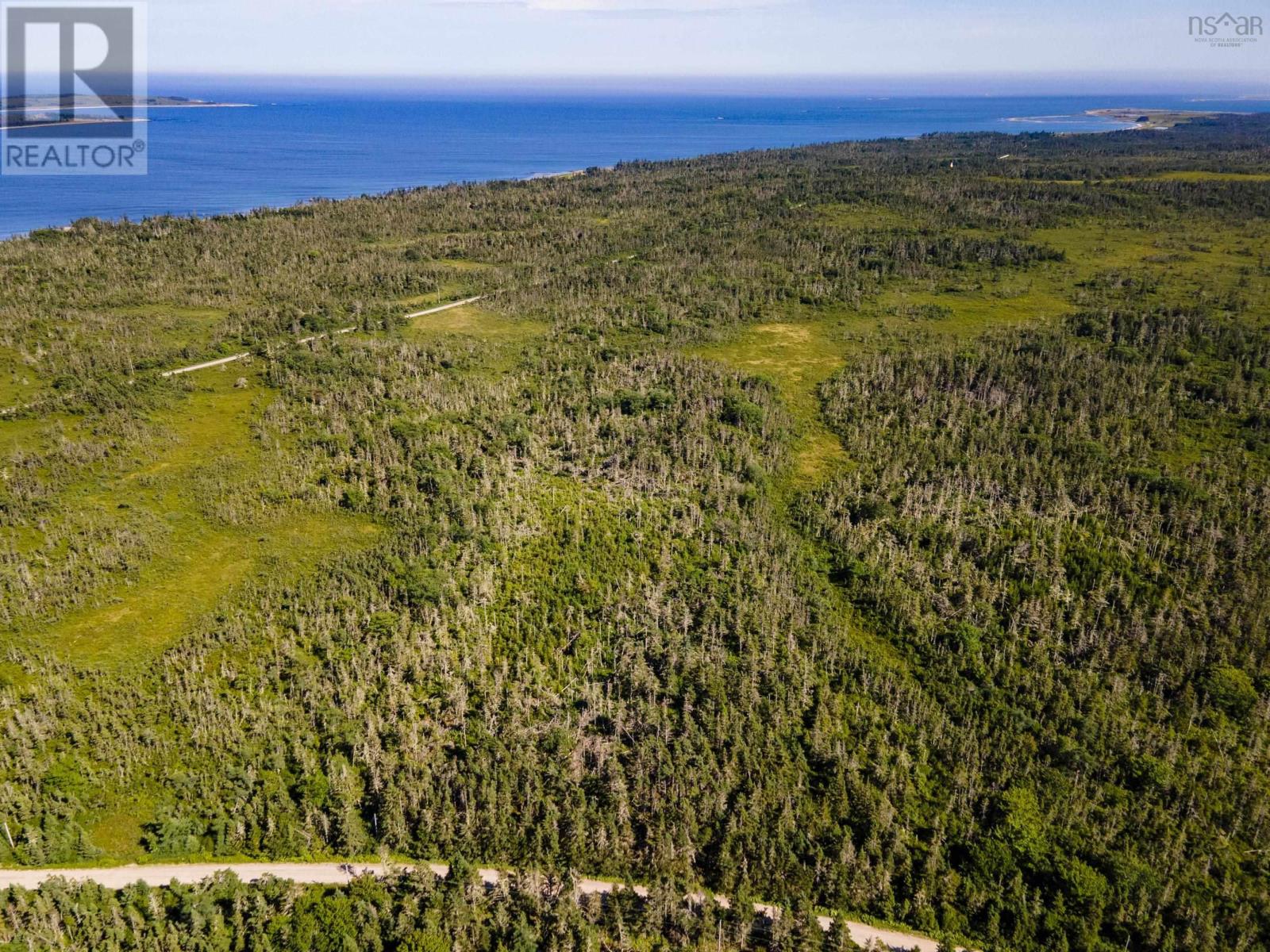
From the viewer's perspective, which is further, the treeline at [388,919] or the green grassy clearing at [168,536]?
the green grassy clearing at [168,536]

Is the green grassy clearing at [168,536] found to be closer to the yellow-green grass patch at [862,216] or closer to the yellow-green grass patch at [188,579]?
the yellow-green grass patch at [188,579]

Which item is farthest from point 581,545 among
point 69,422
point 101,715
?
point 69,422

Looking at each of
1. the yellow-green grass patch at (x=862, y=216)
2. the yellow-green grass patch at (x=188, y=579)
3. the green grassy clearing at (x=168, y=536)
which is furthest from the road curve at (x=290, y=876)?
the yellow-green grass patch at (x=862, y=216)

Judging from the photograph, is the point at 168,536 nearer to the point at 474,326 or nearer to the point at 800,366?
the point at 474,326

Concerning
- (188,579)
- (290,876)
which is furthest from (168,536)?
(290,876)

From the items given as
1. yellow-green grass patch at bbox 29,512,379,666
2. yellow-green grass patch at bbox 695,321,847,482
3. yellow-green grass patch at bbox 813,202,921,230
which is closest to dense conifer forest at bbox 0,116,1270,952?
yellow-green grass patch at bbox 29,512,379,666

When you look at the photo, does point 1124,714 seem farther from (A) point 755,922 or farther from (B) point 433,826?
(B) point 433,826
